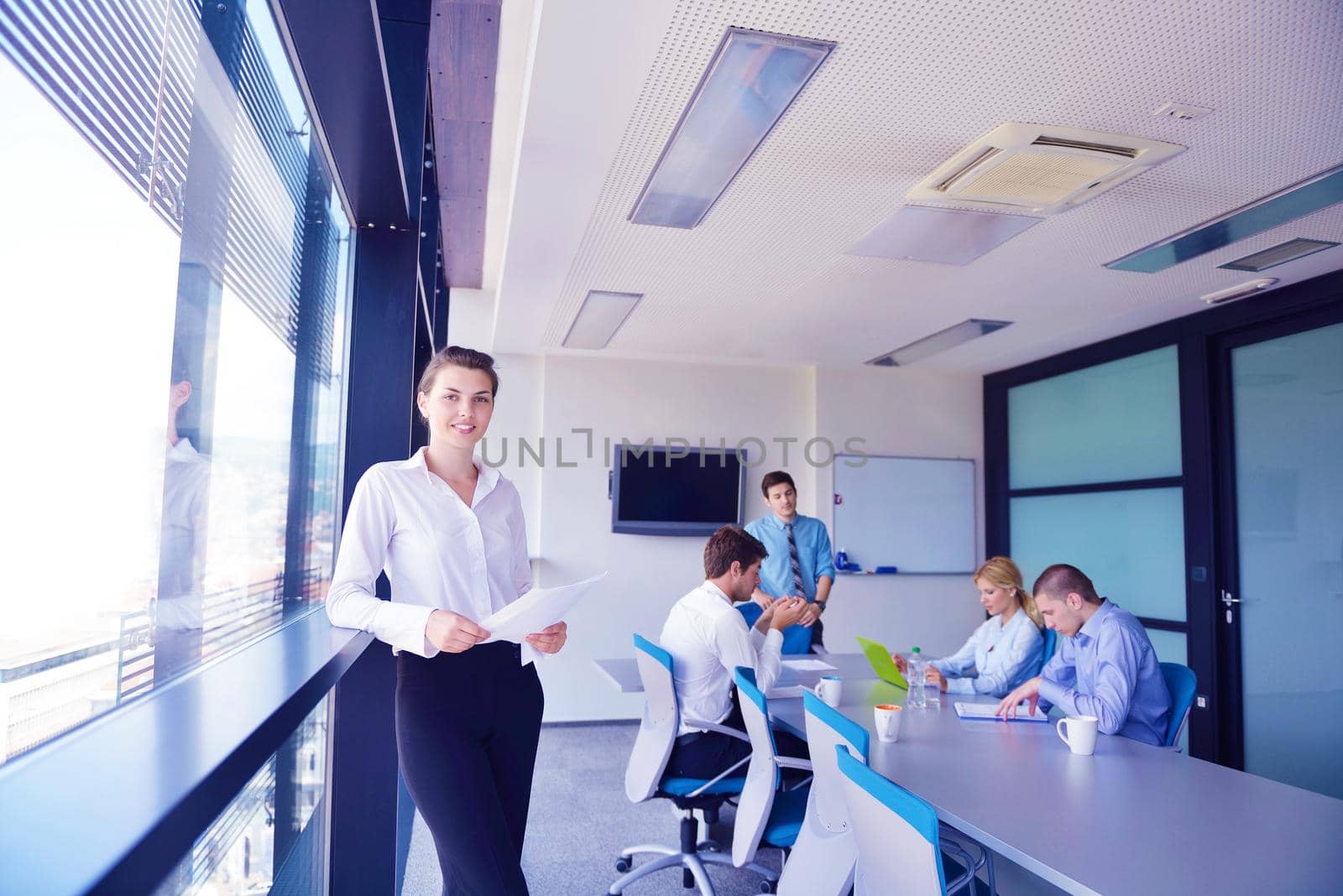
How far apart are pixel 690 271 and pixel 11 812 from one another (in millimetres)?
4340

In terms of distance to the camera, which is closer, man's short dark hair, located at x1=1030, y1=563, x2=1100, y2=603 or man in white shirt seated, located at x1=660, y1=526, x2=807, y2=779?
man's short dark hair, located at x1=1030, y1=563, x2=1100, y2=603

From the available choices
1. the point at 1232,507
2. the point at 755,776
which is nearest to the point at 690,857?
the point at 755,776

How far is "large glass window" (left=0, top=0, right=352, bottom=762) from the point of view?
83 cm

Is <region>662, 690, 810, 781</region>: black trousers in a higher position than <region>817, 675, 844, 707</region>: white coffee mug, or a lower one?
lower

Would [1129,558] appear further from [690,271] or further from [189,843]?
[189,843]

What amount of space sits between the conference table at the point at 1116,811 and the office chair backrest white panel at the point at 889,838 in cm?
27

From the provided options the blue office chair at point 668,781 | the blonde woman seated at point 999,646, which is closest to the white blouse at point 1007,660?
the blonde woman seated at point 999,646

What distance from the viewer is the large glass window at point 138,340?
0.83 m

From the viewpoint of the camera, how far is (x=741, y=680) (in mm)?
2936

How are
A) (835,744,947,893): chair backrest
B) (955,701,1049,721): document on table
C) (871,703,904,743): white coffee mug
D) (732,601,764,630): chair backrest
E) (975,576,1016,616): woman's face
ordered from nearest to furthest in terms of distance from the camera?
1. (835,744,947,893): chair backrest
2. (871,703,904,743): white coffee mug
3. (955,701,1049,721): document on table
4. (975,576,1016,616): woman's face
5. (732,601,764,630): chair backrest

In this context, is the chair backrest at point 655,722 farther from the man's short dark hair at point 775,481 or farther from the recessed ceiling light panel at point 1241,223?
the recessed ceiling light panel at point 1241,223

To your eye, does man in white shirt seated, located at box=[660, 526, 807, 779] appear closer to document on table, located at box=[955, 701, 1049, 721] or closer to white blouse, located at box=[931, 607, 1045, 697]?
document on table, located at box=[955, 701, 1049, 721]

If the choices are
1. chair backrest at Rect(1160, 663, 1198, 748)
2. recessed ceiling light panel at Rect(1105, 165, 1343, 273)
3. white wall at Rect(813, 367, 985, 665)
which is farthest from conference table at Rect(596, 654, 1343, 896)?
white wall at Rect(813, 367, 985, 665)

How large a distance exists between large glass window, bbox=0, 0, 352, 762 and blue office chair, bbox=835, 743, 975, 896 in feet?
4.11
